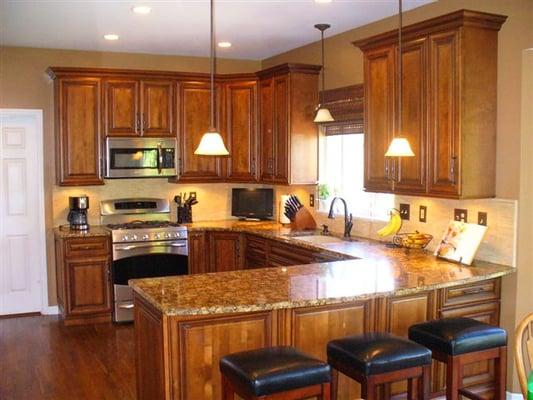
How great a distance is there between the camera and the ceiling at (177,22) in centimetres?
467

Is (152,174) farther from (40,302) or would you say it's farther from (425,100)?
(425,100)

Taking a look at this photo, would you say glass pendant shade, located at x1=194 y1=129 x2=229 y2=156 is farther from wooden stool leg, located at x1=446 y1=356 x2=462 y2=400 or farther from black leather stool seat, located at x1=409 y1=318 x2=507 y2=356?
wooden stool leg, located at x1=446 y1=356 x2=462 y2=400

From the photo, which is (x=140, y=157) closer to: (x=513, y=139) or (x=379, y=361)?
(x=513, y=139)

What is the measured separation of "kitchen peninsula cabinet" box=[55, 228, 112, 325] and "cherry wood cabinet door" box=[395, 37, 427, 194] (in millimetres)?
3080

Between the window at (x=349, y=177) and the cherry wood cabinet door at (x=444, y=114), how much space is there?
1044 mm

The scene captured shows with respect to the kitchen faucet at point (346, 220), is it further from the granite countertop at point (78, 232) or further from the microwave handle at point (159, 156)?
the granite countertop at point (78, 232)

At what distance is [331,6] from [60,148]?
3024 millimetres

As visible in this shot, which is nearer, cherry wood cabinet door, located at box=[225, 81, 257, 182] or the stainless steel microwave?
the stainless steel microwave

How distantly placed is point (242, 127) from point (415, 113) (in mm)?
2696

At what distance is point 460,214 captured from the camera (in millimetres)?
4414

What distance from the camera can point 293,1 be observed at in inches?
181

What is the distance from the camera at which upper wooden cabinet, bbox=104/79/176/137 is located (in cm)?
626

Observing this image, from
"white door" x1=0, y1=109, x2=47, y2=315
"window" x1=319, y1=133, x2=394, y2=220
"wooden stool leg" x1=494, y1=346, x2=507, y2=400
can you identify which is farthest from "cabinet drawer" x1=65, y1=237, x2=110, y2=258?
"wooden stool leg" x1=494, y1=346, x2=507, y2=400

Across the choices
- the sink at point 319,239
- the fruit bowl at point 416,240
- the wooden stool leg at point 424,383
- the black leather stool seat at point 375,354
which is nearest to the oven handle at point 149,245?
the sink at point 319,239
